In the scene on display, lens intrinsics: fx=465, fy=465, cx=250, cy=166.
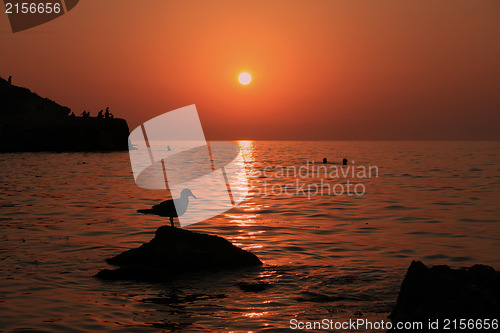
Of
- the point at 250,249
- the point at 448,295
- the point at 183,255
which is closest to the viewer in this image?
the point at 448,295

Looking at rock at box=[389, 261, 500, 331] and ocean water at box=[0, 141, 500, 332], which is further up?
rock at box=[389, 261, 500, 331]

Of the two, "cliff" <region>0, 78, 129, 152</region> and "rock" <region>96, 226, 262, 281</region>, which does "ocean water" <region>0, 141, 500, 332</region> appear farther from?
"cliff" <region>0, 78, 129, 152</region>

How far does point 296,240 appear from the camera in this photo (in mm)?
17281

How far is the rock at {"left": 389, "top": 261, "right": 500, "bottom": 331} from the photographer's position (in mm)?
6961

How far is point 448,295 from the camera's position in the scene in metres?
7.27

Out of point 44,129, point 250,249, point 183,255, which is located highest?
point 44,129

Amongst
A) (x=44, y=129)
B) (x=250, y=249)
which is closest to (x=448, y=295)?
(x=250, y=249)

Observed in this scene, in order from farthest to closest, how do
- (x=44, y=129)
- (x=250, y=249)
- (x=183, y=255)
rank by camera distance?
(x=44, y=129)
(x=250, y=249)
(x=183, y=255)

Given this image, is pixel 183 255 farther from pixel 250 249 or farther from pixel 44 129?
pixel 44 129

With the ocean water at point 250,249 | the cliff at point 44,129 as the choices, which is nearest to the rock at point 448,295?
the ocean water at point 250,249

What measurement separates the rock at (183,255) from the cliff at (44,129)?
4451 inches

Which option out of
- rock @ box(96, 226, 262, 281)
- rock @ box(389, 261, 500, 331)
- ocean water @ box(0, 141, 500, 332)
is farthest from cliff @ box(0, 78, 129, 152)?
rock @ box(389, 261, 500, 331)

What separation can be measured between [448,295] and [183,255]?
744cm

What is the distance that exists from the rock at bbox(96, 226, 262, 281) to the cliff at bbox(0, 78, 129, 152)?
11306 cm
